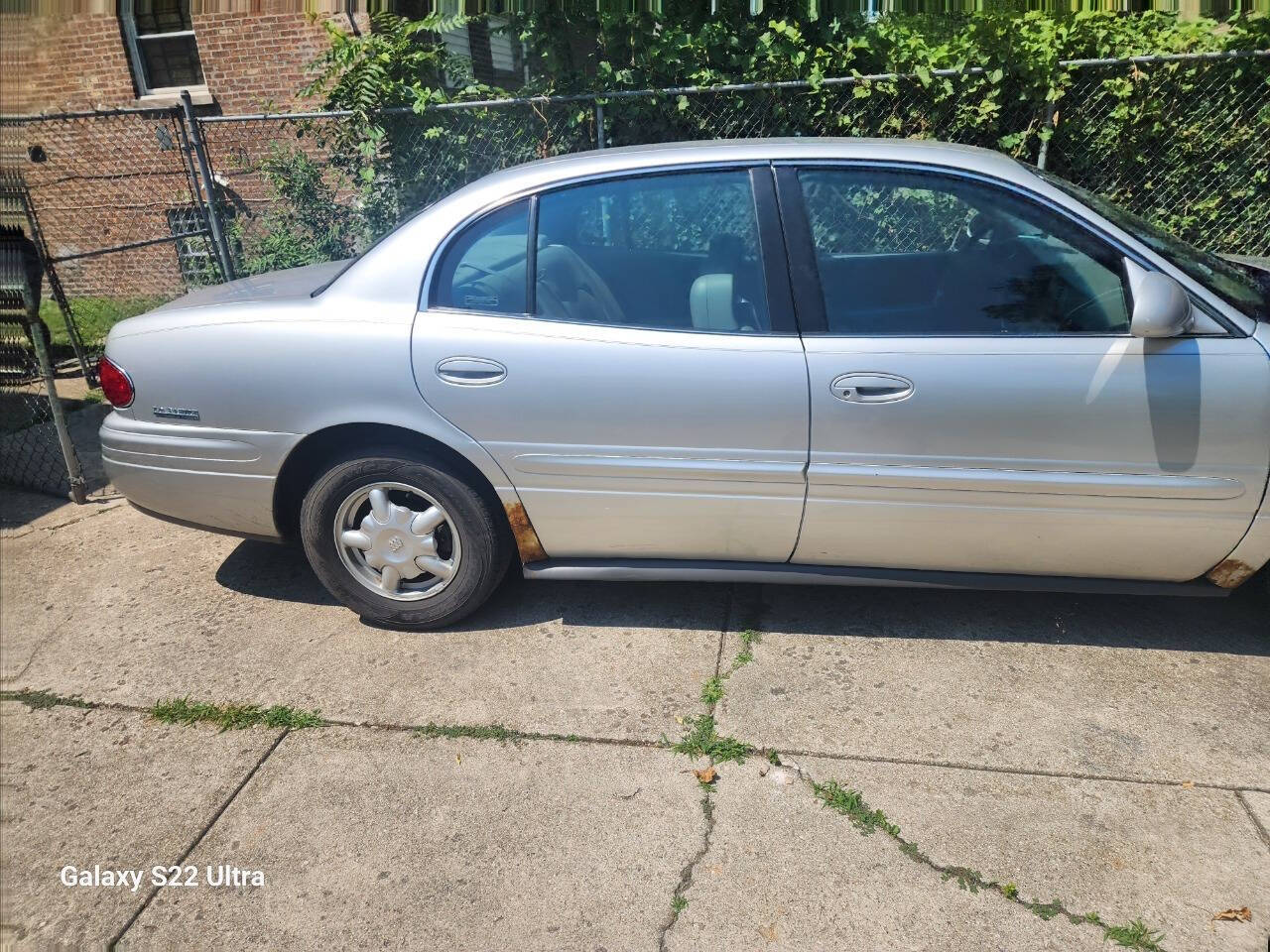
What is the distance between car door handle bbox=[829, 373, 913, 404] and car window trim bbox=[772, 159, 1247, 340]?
0.50 feet

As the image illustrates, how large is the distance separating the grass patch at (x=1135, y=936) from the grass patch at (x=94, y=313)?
8.80 meters

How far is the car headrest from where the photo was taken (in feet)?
10.2

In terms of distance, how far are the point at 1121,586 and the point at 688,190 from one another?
206cm

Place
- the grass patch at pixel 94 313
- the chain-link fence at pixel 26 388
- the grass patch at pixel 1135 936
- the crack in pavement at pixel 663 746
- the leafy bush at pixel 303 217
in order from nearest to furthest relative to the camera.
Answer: the grass patch at pixel 1135 936, the crack in pavement at pixel 663 746, the chain-link fence at pixel 26 388, the leafy bush at pixel 303 217, the grass patch at pixel 94 313

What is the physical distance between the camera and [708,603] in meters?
3.70

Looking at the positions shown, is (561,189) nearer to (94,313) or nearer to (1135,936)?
(1135,936)

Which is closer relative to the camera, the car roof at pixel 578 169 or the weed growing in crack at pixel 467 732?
the weed growing in crack at pixel 467 732

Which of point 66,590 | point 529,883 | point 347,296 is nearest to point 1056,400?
point 529,883

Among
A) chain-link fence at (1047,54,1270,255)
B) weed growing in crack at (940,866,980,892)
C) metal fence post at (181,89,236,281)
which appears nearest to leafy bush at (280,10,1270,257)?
chain-link fence at (1047,54,1270,255)

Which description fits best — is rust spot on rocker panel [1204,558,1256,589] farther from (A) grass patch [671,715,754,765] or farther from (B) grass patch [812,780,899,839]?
(A) grass patch [671,715,754,765]

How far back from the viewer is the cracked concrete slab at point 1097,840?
2250 mm

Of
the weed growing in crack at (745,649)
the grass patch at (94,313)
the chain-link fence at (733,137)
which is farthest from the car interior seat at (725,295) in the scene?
the grass patch at (94,313)

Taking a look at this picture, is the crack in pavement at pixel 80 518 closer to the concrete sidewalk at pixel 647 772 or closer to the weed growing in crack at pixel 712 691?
the concrete sidewalk at pixel 647 772

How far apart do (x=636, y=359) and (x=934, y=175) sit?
1204mm
